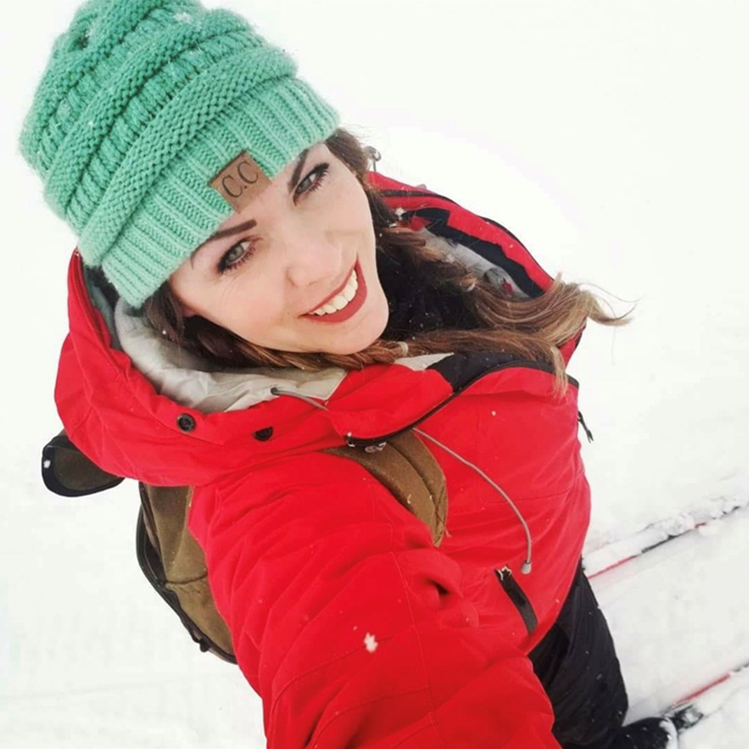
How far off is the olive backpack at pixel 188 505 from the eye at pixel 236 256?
15.8 inches

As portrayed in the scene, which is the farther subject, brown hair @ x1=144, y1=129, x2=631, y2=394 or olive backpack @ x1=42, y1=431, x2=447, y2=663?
brown hair @ x1=144, y1=129, x2=631, y2=394

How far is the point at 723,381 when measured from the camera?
2.90 m

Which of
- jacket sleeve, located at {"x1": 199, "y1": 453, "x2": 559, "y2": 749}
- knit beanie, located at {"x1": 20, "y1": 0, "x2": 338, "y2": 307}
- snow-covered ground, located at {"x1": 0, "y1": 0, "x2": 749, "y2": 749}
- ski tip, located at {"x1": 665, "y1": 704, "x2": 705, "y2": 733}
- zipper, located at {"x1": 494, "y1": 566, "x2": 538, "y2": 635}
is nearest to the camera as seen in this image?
jacket sleeve, located at {"x1": 199, "y1": 453, "x2": 559, "y2": 749}

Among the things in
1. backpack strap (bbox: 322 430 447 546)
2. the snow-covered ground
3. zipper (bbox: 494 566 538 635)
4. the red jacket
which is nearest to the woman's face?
the red jacket

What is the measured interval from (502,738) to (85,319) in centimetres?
108

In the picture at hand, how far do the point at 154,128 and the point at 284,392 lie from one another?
0.52m

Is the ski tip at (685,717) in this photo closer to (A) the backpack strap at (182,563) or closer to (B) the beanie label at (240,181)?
(A) the backpack strap at (182,563)

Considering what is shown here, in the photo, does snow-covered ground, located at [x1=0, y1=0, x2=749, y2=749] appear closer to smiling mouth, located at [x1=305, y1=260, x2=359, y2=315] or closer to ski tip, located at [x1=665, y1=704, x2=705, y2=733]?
ski tip, located at [x1=665, y1=704, x2=705, y2=733]

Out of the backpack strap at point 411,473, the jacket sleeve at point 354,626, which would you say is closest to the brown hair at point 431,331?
the backpack strap at point 411,473

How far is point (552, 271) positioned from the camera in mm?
3504

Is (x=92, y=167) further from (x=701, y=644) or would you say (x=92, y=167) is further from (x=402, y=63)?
(x=402, y=63)

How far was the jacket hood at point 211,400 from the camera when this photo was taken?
3.80 ft

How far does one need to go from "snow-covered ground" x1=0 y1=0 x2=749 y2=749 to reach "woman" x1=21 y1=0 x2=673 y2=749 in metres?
1.36

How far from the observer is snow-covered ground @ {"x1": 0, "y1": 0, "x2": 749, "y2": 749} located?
2.55 m
